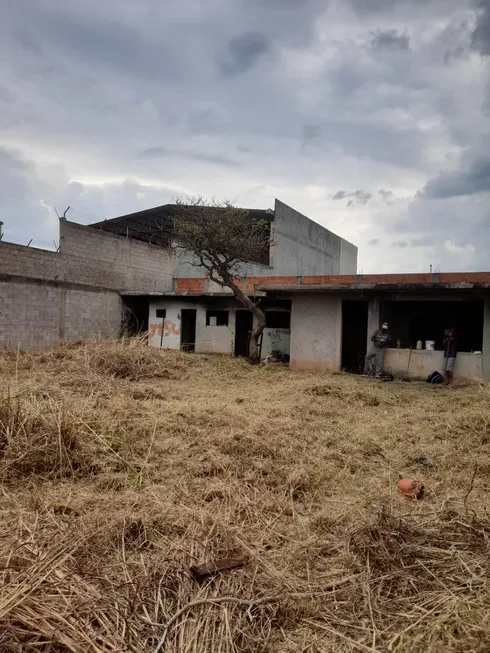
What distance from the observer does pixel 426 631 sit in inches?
79.3

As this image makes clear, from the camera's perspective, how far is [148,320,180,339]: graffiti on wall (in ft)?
53.0

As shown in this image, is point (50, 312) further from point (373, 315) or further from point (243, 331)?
point (373, 315)

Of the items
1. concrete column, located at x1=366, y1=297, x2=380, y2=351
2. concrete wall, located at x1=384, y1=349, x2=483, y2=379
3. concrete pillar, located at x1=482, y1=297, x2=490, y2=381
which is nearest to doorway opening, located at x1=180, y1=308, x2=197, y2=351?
concrete column, located at x1=366, y1=297, x2=380, y2=351

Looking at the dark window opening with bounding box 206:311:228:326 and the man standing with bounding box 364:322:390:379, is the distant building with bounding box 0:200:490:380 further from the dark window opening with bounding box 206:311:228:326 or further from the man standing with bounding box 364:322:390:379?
the man standing with bounding box 364:322:390:379

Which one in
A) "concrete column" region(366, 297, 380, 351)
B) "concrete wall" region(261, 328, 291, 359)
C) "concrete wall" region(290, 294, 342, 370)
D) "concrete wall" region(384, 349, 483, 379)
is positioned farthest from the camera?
"concrete wall" region(261, 328, 291, 359)

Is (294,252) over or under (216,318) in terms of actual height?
over

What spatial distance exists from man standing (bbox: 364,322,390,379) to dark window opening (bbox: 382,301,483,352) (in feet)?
3.58

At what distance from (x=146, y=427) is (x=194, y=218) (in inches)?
374

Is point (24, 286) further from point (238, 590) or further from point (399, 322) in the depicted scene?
point (238, 590)

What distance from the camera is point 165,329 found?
16328mm

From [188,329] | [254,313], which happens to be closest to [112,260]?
[188,329]

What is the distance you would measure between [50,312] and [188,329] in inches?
185

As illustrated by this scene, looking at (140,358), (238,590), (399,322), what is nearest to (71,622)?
(238,590)

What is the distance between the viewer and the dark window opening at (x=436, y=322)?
13547 millimetres
